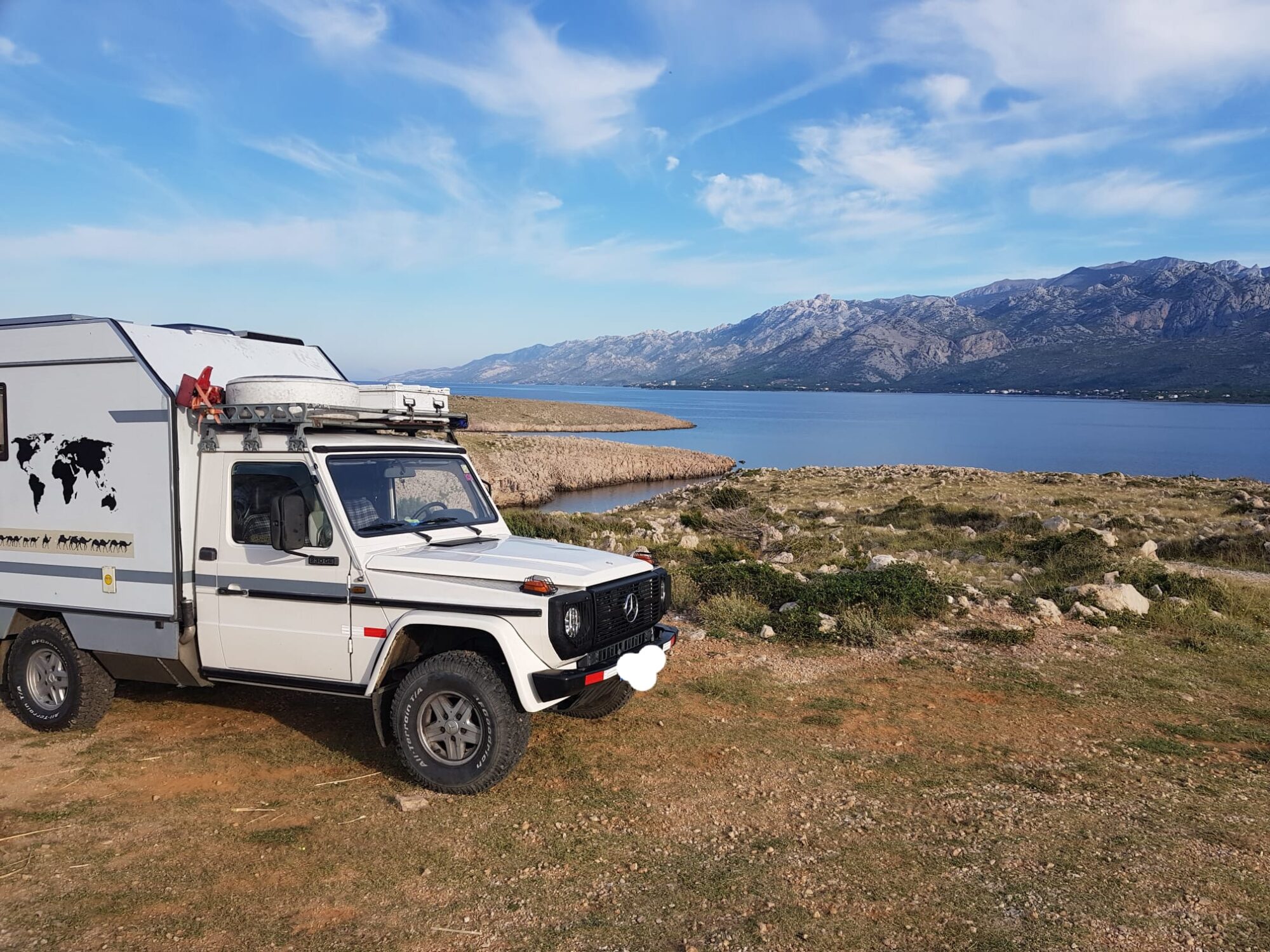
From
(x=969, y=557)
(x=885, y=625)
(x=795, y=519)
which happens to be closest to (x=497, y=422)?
(x=795, y=519)

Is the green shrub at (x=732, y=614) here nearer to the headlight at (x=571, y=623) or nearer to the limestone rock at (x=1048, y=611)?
the limestone rock at (x=1048, y=611)

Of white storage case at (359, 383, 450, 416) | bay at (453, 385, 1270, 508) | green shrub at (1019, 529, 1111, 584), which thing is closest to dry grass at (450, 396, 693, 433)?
bay at (453, 385, 1270, 508)

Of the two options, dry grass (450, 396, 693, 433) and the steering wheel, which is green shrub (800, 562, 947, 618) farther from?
dry grass (450, 396, 693, 433)

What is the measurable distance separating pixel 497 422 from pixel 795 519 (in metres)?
50.3

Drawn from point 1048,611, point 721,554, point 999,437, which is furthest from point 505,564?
point 999,437

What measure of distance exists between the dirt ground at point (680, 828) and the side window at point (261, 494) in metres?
1.82

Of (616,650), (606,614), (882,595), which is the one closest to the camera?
(606,614)

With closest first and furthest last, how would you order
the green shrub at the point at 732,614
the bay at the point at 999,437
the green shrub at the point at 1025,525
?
1. the green shrub at the point at 732,614
2. the green shrub at the point at 1025,525
3. the bay at the point at 999,437

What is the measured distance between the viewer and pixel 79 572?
6.63 metres

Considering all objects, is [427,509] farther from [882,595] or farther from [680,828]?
[882,595]

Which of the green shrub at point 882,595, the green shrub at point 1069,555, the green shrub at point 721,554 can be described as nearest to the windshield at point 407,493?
the green shrub at point 882,595

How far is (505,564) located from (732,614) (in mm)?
5821

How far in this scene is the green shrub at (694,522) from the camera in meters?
22.4

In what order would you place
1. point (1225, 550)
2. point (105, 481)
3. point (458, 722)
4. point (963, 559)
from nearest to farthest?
point (458, 722) < point (105, 481) < point (1225, 550) < point (963, 559)
